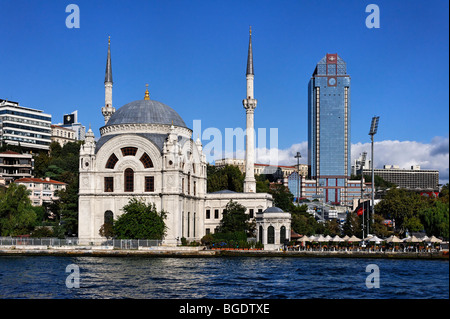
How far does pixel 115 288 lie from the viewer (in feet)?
95.2

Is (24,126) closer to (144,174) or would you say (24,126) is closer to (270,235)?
(144,174)

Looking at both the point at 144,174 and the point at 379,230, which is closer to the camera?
the point at 144,174

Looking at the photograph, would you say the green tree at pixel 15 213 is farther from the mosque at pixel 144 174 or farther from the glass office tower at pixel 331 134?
the glass office tower at pixel 331 134

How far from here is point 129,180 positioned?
209 feet

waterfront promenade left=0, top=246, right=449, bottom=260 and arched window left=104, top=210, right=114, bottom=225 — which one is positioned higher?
arched window left=104, top=210, right=114, bottom=225

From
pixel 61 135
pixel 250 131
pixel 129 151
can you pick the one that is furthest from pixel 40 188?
pixel 61 135

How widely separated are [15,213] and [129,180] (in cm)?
1189

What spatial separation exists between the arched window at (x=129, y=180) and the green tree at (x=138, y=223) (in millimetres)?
3705

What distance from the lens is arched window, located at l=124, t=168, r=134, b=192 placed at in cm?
6350

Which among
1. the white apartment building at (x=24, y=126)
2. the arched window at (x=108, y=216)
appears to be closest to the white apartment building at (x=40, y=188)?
the white apartment building at (x=24, y=126)

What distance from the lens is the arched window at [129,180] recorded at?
208 ft

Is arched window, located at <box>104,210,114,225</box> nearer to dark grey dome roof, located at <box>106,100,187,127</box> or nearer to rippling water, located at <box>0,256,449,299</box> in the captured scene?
dark grey dome roof, located at <box>106,100,187,127</box>

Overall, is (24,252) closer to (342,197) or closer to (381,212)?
(381,212)

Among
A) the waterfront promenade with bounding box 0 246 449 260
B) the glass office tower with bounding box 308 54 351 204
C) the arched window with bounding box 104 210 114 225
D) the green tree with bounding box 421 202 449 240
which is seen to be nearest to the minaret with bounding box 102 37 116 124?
the arched window with bounding box 104 210 114 225
